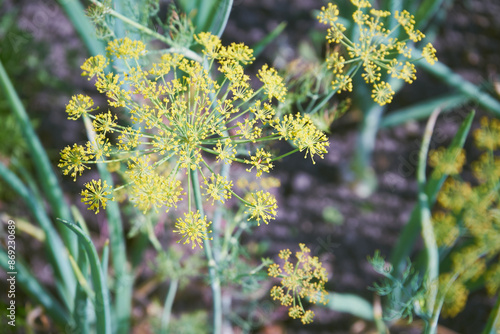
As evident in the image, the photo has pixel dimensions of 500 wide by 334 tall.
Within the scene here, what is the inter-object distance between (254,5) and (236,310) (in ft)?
5.07

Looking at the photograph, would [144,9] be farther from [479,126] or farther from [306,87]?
[479,126]

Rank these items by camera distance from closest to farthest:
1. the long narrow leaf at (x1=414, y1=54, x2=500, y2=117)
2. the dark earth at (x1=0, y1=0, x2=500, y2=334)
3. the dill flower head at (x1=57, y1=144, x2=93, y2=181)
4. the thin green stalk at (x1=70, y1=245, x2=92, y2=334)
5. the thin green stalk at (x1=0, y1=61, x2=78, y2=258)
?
the dill flower head at (x1=57, y1=144, x2=93, y2=181)
the thin green stalk at (x1=70, y1=245, x2=92, y2=334)
the thin green stalk at (x1=0, y1=61, x2=78, y2=258)
the long narrow leaf at (x1=414, y1=54, x2=500, y2=117)
the dark earth at (x1=0, y1=0, x2=500, y2=334)

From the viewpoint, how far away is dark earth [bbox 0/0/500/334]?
171cm

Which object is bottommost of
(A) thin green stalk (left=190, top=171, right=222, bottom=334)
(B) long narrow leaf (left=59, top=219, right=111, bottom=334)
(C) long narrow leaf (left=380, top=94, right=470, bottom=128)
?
(B) long narrow leaf (left=59, top=219, right=111, bottom=334)

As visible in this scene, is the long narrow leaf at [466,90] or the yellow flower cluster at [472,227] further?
the long narrow leaf at [466,90]

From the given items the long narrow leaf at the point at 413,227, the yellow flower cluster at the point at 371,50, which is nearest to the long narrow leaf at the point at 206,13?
the yellow flower cluster at the point at 371,50

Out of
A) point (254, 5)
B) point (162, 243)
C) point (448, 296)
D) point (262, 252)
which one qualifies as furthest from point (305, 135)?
point (254, 5)

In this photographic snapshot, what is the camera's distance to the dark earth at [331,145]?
1.71 m

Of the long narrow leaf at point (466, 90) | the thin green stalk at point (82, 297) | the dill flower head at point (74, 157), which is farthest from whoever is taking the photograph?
the long narrow leaf at point (466, 90)

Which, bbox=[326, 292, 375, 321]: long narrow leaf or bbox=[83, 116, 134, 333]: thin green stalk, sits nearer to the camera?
bbox=[83, 116, 134, 333]: thin green stalk

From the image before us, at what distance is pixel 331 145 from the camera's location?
1892 mm

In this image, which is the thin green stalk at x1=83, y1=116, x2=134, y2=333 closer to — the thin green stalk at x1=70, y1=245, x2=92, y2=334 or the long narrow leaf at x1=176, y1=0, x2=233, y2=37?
the thin green stalk at x1=70, y1=245, x2=92, y2=334

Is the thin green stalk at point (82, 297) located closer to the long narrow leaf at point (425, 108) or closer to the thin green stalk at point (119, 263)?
the thin green stalk at point (119, 263)

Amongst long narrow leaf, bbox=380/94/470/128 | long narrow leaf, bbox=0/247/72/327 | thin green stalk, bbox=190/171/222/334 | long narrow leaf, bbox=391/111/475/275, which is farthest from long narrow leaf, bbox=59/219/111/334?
long narrow leaf, bbox=380/94/470/128
